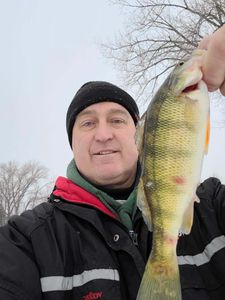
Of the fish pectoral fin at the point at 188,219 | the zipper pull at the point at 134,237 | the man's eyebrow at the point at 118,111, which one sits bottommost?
the zipper pull at the point at 134,237

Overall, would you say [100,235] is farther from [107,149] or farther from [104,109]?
[104,109]

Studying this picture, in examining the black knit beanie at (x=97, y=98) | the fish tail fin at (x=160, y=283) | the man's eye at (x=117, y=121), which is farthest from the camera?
the black knit beanie at (x=97, y=98)

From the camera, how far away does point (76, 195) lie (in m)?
2.86

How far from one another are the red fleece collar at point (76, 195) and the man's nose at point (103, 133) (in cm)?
37

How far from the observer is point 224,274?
2592 mm

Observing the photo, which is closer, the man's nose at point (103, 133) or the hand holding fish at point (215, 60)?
the hand holding fish at point (215, 60)

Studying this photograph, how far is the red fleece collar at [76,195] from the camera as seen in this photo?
2764 millimetres

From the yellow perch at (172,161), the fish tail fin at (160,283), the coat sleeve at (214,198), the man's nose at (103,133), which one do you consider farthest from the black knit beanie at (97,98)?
the fish tail fin at (160,283)

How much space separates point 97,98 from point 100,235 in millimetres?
1175

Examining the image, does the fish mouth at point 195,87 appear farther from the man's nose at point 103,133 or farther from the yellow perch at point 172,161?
the man's nose at point 103,133

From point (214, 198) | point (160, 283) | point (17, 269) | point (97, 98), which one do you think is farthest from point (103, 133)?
point (160, 283)

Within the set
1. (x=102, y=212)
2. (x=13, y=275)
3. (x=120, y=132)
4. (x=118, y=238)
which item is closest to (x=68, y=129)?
(x=120, y=132)

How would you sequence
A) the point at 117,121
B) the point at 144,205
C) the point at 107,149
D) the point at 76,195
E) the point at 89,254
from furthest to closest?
the point at 117,121, the point at 107,149, the point at 76,195, the point at 89,254, the point at 144,205

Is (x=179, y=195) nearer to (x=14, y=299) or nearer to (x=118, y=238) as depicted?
(x=118, y=238)
